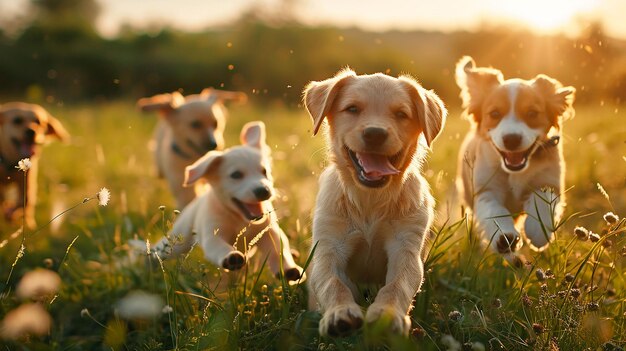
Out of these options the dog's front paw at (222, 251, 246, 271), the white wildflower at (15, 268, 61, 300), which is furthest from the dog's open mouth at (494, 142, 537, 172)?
the white wildflower at (15, 268, 61, 300)

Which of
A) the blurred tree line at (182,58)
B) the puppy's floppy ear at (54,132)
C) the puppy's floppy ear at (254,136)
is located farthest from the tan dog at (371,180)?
the blurred tree line at (182,58)

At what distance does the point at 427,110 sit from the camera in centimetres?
348

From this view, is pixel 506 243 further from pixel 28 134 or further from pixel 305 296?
pixel 28 134

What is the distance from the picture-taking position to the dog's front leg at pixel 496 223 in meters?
3.79

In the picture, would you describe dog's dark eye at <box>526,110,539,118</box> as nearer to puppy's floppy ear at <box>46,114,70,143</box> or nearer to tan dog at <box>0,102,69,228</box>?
tan dog at <box>0,102,69,228</box>

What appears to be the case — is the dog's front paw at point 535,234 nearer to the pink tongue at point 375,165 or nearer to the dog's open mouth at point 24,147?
the pink tongue at point 375,165

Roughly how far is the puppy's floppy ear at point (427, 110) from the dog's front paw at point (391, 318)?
106 centimetres

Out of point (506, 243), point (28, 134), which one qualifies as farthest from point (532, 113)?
point (28, 134)

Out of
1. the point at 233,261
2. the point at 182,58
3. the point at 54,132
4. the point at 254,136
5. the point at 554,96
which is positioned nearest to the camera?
the point at 233,261

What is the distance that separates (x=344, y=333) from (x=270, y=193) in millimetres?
1835

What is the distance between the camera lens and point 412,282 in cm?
304

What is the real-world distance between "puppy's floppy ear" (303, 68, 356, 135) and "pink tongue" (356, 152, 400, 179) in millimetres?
293

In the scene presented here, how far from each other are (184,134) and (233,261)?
13.7ft

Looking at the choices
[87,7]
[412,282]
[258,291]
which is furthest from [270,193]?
[87,7]
